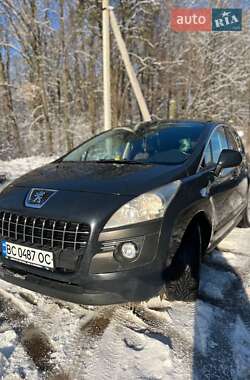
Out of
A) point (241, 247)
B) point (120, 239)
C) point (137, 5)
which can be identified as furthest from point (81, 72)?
point (120, 239)

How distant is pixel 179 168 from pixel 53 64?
55.2 feet

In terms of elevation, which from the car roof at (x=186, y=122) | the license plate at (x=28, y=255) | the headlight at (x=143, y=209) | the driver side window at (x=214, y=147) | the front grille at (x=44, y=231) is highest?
the car roof at (x=186, y=122)

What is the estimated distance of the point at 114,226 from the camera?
213 cm

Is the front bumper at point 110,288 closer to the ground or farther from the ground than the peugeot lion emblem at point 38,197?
closer to the ground

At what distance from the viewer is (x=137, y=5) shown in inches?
658

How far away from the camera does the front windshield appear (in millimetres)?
3008

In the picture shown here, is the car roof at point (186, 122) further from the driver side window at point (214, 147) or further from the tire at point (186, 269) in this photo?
the tire at point (186, 269)

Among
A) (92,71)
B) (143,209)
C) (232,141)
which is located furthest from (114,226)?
(92,71)

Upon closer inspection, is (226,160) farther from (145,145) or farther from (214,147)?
(145,145)

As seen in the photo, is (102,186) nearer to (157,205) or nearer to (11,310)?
(157,205)

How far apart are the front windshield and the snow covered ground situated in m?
1.22

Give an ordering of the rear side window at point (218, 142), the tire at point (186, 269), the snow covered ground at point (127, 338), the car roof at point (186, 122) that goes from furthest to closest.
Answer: the car roof at point (186, 122), the rear side window at point (218, 142), the tire at point (186, 269), the snow covered ground at point (127, 338)

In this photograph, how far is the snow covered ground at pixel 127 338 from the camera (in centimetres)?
197

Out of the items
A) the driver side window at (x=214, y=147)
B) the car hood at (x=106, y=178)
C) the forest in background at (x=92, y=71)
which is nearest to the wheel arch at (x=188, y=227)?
the car hood at (x=106, y=178)
